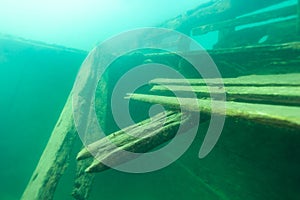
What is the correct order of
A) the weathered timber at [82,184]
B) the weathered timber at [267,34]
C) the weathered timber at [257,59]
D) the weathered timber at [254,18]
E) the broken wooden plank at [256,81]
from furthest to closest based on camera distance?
1. the weathered timber at [254,18]
2. the weathered timber at [267,34]
3. the weathered timber at [257,59]
4. the broken wooden plank at [256,81]
5. the weathered timber at [82,184]

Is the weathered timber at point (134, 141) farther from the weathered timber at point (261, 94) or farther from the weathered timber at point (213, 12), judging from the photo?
the weathered timber at point (213, 12)

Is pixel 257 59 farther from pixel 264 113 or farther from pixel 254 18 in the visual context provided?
pixel 264 113

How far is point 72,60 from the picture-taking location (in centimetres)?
525

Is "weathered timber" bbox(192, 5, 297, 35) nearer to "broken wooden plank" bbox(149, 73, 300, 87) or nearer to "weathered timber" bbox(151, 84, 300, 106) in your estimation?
"broken wooden plank" bbox(149, 73, 300, 87)

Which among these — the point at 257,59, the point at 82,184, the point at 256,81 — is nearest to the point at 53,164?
the point at 82,184

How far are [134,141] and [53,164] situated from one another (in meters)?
1.22

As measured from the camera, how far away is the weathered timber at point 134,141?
1769 mm

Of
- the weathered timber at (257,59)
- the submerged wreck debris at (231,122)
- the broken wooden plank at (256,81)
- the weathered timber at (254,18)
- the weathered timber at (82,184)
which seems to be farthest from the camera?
the weathered timber at (254,18)

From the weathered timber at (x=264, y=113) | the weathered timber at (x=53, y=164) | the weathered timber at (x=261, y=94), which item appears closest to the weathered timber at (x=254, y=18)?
the weathered timber at (x=261, y=94)

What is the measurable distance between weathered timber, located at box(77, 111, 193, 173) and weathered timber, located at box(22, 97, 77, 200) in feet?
2.09

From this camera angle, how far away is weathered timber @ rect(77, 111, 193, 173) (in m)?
1.77

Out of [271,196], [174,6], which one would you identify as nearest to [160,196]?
[271,196]

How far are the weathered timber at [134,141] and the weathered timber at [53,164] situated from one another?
64 centimetres

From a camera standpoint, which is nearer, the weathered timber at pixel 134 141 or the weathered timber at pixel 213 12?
the weathered timber at pixel 134 141
